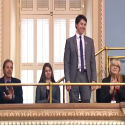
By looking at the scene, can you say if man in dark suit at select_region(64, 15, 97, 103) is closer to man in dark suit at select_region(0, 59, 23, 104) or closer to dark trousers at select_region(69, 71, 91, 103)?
dark trousers at select_region(69, 71, 91, 103)

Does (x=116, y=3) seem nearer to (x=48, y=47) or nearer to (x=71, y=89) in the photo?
(x=48, y=47)

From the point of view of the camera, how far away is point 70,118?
3.60 m

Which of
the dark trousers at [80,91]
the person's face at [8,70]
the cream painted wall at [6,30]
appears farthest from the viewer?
the cream painted wall at [6,30]

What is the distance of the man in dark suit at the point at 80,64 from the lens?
12.5ft

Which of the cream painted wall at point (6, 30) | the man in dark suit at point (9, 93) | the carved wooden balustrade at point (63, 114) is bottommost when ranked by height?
the carved wooden balustrade at point (63, 114)

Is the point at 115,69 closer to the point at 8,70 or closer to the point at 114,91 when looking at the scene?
the point at 114,91

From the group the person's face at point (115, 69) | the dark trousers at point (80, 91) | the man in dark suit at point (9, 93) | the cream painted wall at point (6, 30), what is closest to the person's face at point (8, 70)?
the man in dark suit at point (9, 93)

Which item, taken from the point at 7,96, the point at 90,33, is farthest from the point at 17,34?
the point at 7,96

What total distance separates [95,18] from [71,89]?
1.89 meters

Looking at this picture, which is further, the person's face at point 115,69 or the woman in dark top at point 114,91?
the person's face at point 115,69

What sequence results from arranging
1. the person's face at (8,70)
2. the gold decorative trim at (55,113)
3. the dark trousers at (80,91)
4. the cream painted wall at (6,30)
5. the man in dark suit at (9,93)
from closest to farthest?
the gold decorative trim at (55,113) → the dark trousers at (80,91) → the man in dark suit at (9,93) → the person's face at (8,70) → the cream painted wall at (6,30)

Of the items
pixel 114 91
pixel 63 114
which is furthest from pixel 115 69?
pixel 63 114

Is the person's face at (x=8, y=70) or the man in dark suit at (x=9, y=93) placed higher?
the person's face at (x=8, y=70)

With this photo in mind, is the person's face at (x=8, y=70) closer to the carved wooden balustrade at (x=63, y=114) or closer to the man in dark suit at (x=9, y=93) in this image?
the man in dark suit at (x=9, y=93)
